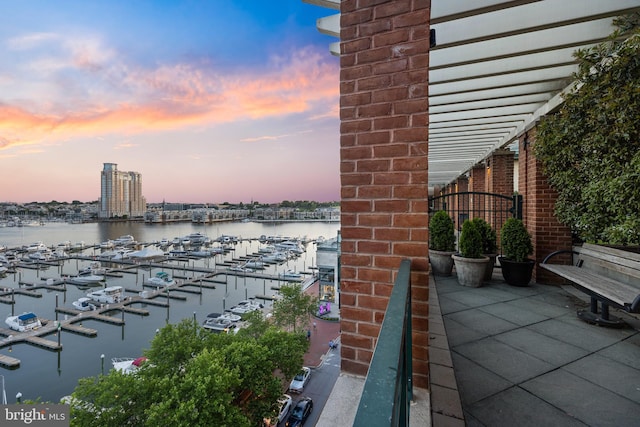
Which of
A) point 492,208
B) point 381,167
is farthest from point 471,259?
point 492,208

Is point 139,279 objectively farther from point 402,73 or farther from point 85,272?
point 402,73

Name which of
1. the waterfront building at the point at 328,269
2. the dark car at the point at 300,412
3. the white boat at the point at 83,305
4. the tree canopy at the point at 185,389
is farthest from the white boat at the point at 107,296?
the dark car at the point at 300,412

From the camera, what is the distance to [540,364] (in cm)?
217

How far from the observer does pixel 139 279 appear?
3638cm

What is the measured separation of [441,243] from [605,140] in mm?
2654

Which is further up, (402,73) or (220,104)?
(220,104)

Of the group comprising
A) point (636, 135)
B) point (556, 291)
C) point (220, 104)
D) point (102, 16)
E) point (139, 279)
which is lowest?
point (139, 279)

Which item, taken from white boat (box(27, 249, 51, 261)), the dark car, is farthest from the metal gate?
white boat (box(27, 249, 51, 261))

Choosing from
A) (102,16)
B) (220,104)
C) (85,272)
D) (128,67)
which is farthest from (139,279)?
(102,16)

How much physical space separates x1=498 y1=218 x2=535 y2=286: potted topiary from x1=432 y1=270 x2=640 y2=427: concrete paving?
2.41ft

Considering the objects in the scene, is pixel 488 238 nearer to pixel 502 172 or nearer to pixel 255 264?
pixel 502 172

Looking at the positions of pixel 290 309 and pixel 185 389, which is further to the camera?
pixel 290 309

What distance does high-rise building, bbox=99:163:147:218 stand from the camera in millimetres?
81688

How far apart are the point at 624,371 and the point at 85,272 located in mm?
47200
